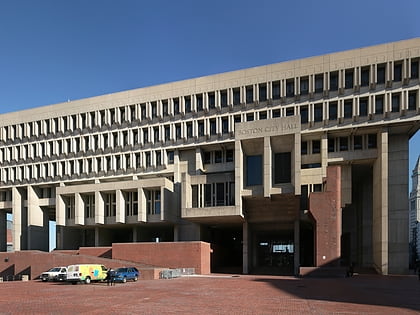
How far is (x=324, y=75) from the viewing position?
45.2 metres

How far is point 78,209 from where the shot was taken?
Result: 5269 centimetres

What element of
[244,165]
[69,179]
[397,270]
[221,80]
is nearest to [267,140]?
[244,165]

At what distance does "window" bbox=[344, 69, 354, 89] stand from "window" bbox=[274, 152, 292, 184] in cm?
1086

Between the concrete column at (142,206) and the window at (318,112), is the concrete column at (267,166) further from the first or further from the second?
the concrete column at (142,206)

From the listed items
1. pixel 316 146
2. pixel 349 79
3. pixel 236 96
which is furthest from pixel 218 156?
pixel 349 79

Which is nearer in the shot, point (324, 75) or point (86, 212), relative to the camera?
point (324, 75)

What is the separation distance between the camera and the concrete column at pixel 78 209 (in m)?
52.7

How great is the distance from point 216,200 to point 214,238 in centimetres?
1166

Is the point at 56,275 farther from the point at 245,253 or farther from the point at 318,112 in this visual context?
the point at 318,112

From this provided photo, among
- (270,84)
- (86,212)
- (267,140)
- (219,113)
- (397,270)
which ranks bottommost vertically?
(397,270)

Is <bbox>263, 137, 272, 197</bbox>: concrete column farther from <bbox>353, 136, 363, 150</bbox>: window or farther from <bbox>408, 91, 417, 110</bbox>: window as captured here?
<bbox>408, 91, 417, 110</bbox>: window

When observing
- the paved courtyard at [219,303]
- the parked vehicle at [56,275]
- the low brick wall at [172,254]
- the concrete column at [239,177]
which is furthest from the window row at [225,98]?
the paved courtyard at [219,303]

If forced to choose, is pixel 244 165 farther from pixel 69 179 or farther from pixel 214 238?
pixel 69 179

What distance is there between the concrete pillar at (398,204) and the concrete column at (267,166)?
14164mm
